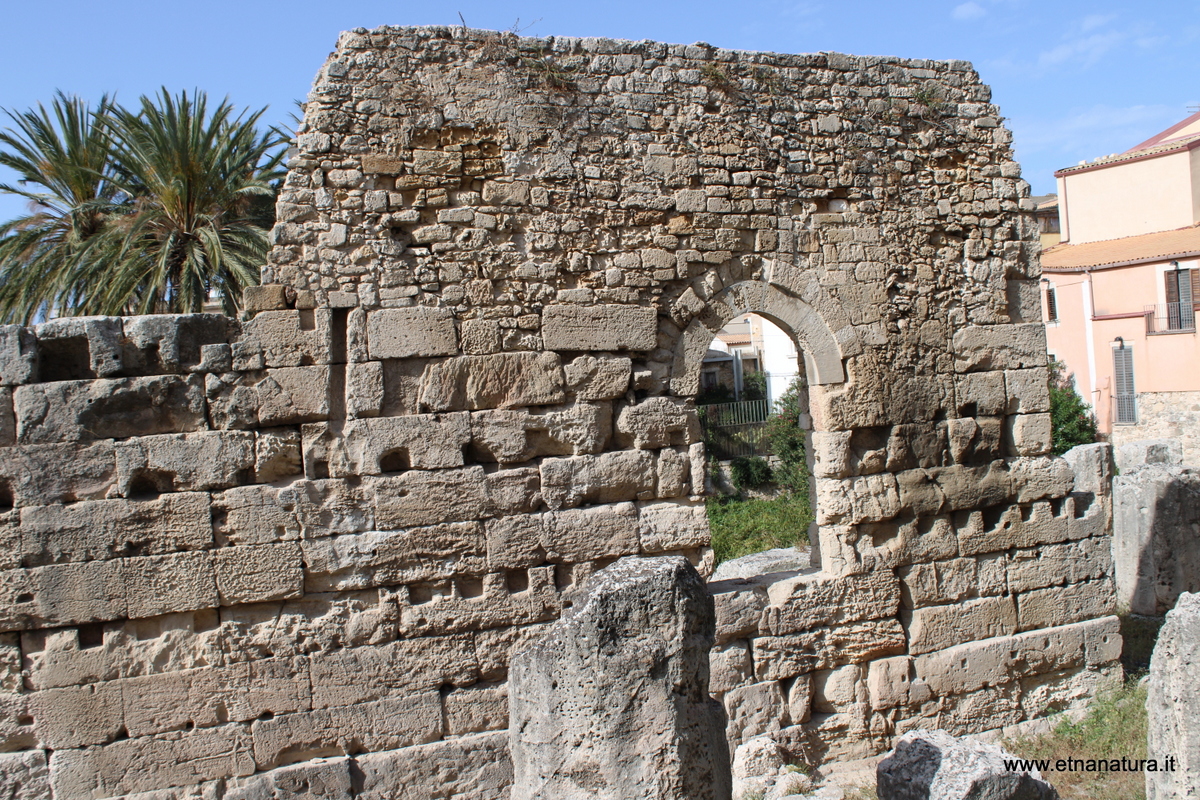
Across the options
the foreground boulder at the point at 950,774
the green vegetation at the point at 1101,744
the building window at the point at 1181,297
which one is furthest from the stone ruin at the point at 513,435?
the building window at the point at 1181,297

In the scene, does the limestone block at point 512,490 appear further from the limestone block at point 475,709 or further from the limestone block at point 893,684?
the limestone block at point 893,684

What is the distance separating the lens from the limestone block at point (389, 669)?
5.39 m

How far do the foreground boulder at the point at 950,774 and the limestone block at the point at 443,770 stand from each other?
2415 mm

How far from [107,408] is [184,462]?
1.77 feet

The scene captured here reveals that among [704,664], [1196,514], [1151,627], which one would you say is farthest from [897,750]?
[1196,514]

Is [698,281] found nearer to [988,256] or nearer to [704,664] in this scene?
[988,256]

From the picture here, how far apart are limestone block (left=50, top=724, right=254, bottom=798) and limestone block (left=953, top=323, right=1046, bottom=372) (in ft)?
19.0

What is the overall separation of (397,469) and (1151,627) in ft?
26.5

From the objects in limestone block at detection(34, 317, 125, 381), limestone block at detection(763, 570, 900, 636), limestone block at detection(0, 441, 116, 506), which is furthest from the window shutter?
limestone block at detection(0, 441, 116, 506)

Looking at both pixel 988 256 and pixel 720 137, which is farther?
pixel 988 256

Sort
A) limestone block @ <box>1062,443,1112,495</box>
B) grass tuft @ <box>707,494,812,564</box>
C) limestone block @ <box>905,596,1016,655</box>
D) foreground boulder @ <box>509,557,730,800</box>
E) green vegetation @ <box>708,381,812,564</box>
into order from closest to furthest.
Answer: foreground boulder @ <box>509,557,730,800</box>
limestone block @ <box>905,596,1016,655</box>
limestone block @ <box>1062,443,1112,495</box>
grass tuft @ <box>707,494,812,564</box>
green vegetation @ <box>708,381,812,564</box>

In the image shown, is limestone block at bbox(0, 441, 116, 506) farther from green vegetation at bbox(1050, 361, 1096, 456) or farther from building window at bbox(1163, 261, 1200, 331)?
building window at bbox(1163, 261, 1200, 331)

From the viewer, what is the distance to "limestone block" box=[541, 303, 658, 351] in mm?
5785

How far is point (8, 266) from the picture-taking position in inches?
414
